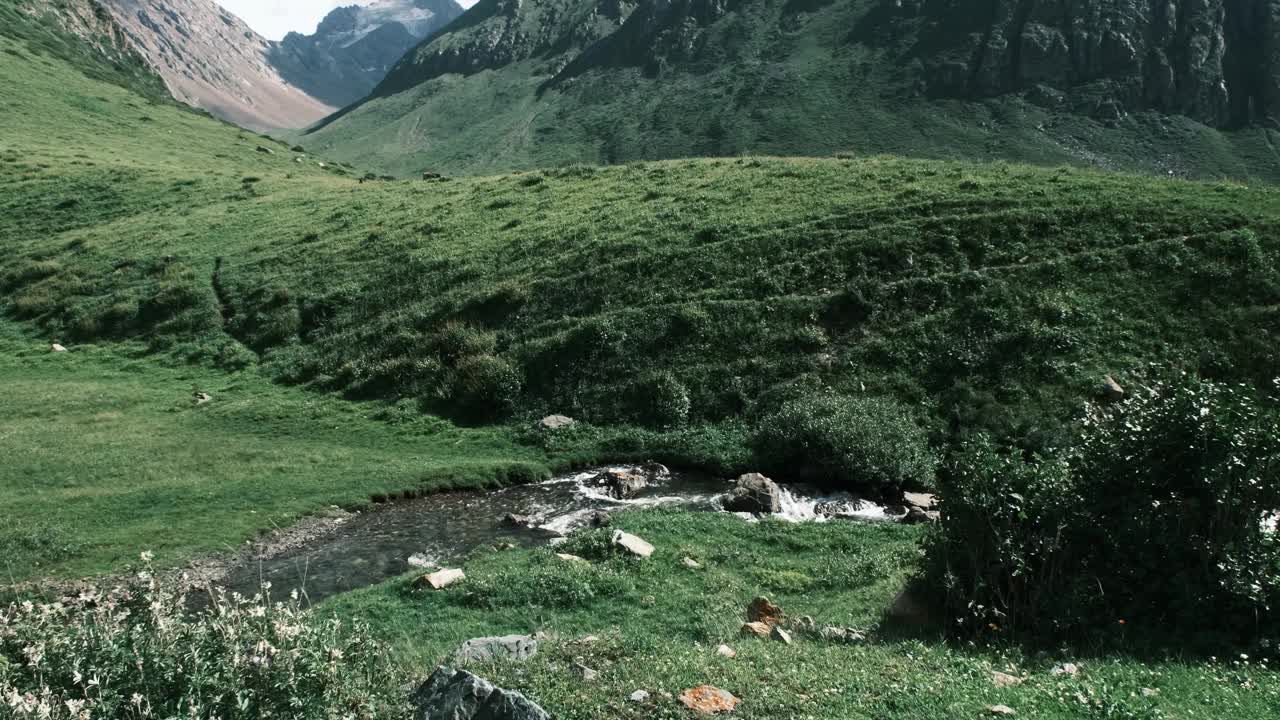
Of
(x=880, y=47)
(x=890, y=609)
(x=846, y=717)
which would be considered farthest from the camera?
(x=880, y=47)

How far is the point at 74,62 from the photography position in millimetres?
134125

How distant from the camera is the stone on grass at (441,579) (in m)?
15.5

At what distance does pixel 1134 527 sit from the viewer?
38.6ft

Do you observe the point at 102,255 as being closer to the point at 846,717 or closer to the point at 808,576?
the point at 808,576

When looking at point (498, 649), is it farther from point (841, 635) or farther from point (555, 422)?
point (555, 422)

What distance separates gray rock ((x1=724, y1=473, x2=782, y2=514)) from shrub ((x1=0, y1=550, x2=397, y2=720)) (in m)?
14.5

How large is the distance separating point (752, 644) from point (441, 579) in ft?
23.4

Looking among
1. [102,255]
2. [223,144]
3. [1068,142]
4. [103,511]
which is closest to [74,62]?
[223,144]

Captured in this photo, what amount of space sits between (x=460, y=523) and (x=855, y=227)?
22531 mm

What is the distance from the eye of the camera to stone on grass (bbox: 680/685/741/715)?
8438mm

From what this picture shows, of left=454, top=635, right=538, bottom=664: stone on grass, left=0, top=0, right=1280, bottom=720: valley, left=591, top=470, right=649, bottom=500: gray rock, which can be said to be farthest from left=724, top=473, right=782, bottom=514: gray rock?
left=454, top=635, right=538, bottom=664: stone on grass

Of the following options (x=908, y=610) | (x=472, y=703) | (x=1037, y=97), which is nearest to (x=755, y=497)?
(x=908, y=610)

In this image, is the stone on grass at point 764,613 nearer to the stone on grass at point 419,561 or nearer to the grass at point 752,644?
the grass at point 752,644

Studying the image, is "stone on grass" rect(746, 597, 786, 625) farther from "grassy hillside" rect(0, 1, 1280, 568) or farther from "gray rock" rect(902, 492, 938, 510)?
"grassy hillside" rect(0, 1, 1280, 568)
